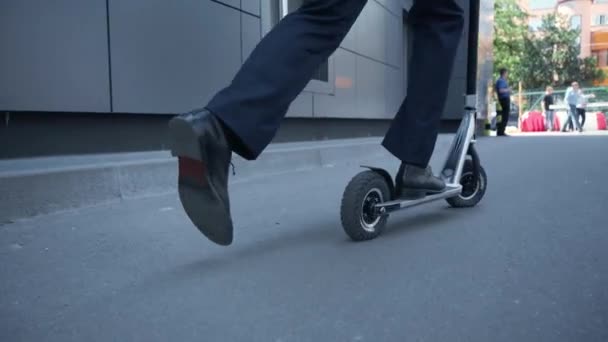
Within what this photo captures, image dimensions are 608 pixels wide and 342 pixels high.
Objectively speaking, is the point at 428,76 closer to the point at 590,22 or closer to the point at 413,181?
the point at 413,181

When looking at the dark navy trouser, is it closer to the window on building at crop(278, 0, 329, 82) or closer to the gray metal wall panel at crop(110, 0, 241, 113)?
the gray metal wall panel at crop(110, 0, 241, 113)

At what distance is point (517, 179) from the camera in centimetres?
410

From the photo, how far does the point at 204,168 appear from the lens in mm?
1522

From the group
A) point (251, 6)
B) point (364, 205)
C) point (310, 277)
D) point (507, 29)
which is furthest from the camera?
point (507, 29)

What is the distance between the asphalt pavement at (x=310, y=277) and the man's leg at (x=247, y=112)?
0.94 feet

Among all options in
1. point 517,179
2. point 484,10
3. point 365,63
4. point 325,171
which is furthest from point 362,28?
point 484,10

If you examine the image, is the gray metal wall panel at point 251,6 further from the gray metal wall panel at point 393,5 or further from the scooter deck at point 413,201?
the gray metal wall panel at point 393,5

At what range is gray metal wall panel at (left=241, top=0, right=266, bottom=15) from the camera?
538 centimetres

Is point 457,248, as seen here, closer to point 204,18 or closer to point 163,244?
point 163,244

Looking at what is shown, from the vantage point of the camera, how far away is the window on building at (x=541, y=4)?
6075 centimetres

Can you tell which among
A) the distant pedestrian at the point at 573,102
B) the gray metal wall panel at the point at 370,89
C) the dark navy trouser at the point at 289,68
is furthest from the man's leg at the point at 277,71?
the distant pedestrian at the point at 573,102

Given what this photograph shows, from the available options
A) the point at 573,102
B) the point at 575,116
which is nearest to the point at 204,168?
the point at 573,102

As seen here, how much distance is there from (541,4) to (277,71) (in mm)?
69308

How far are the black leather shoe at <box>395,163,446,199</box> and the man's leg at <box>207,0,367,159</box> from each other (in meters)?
0.73
